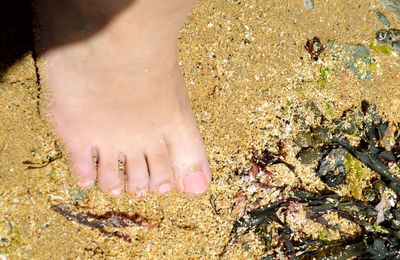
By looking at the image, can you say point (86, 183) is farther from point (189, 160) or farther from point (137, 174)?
point (189, 160)

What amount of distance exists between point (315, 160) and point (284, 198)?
178mm

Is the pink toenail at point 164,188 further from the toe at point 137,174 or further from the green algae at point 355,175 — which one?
the green algae at point 355,175

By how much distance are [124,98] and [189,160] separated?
297mm

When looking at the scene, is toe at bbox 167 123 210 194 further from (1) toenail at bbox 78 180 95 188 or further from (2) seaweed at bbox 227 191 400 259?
(1) toenail at bbox 78 180 95 188

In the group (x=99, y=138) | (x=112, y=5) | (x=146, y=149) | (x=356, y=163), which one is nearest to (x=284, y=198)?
(x=356, y=163)

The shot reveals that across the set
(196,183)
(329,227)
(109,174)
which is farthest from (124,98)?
(329,227)

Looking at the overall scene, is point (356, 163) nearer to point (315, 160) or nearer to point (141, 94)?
point (315, 160)

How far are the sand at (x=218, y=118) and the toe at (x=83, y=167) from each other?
0.03 m

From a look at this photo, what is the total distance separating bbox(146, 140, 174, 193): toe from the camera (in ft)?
6.35

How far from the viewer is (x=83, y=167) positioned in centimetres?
186

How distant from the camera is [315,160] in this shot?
2.01 metres

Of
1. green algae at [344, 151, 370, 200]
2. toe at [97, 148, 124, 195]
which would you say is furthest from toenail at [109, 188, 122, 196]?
green algae at [344, 151, 370, 200]

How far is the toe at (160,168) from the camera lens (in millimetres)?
1936

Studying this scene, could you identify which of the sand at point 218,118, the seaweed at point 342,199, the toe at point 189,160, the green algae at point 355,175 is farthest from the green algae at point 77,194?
the green algae at point 355,175
